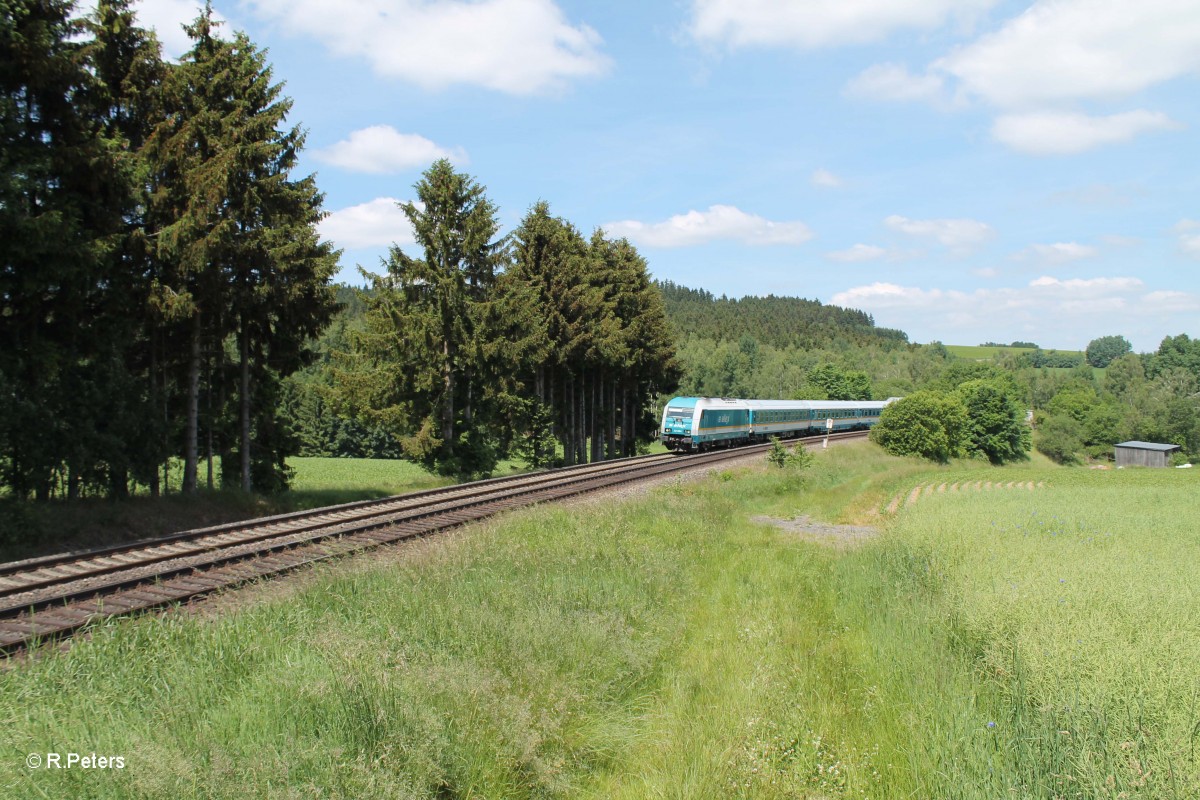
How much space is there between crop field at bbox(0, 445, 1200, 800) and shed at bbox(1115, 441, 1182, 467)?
8777cm

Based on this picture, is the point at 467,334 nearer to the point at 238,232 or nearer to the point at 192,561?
the point at 238,232

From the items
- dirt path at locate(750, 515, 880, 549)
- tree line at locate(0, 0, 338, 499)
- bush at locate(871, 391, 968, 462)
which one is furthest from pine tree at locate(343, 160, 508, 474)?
bush at locate(871, 391, 968, 462)

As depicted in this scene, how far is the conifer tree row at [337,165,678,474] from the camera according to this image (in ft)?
87.6

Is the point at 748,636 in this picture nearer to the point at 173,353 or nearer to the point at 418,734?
→ the point at 418,734

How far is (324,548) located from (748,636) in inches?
290

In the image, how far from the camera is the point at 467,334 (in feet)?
89.1

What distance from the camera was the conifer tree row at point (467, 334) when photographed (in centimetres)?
2670

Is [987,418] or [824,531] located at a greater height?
[987,418]

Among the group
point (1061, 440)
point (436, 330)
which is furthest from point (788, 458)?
point (1061, 440)

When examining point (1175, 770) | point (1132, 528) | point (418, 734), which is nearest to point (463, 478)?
point (1132, 528)

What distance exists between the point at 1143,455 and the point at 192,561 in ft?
325

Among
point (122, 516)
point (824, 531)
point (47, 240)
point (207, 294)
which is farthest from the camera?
point (824, 531)

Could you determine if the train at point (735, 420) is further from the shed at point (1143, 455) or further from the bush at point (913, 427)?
the shed at point (1143, 455)

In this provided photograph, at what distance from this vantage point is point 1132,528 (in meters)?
15.0
